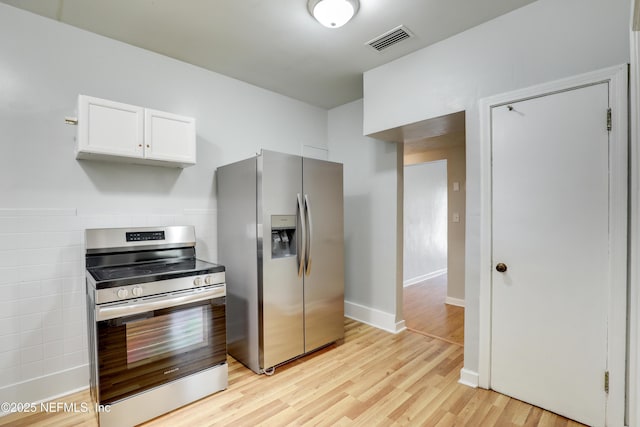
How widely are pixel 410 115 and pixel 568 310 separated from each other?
5.87 feet

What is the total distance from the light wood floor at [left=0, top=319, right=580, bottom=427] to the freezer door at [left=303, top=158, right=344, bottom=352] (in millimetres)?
268

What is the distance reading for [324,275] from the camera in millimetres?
2842

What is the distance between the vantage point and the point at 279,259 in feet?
8.23

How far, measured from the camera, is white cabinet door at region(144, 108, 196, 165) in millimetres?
2260

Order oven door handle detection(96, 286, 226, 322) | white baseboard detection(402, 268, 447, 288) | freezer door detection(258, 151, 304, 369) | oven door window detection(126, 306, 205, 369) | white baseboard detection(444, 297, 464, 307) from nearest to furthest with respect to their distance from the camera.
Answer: oven door handle detection(96, 286, 226, 322) < oven door window detection(126, 306, 205, 369) < freezer door detection(258, 151, 304, 369) < white baseboard detection(444, 297, 464, 307) < white baseboard detection(402, 268, 447, 288)

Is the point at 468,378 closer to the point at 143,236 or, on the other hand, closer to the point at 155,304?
the point at 155,304

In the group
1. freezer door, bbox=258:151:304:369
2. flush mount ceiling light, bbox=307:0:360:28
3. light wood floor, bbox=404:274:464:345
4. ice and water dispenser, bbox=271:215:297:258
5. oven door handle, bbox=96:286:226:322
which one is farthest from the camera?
light wood floor, bbox=404:274:464:345

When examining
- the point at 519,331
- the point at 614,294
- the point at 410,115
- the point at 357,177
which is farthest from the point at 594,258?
the point at 357,177

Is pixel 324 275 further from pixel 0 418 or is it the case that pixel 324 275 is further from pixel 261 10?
pixel 0 418

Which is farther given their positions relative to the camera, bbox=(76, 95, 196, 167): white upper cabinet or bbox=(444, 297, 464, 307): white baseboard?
bbox=(444, 297, 464, 307): white baseboard

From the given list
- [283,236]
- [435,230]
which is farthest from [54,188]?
[435,230]

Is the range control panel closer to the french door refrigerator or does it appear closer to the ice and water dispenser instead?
the french door refrigerator

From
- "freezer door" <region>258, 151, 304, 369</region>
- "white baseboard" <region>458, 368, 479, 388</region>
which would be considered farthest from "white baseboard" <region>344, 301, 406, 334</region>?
"freezer door" <region>258, 151, 304, 369</region>

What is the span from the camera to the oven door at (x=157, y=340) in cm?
175
